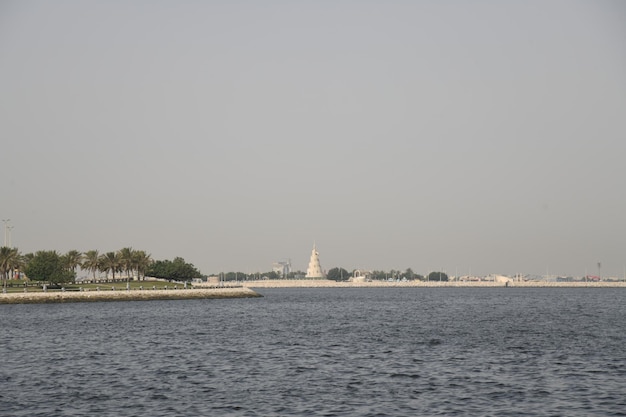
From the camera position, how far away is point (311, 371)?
169ft

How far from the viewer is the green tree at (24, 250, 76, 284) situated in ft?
543

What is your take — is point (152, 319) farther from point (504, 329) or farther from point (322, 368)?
point (322, 368)

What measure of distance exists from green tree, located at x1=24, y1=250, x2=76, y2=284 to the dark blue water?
8084 cm

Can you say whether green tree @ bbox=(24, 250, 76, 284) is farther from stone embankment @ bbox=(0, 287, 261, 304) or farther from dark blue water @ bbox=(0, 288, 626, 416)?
dark blue water @ bbox=(0, 288, 626, 416)

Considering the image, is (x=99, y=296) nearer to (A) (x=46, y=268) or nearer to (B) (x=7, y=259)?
(A) (x=46, y=268)

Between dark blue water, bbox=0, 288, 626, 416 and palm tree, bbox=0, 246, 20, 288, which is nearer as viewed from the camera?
dark blue water, bbox=0, 288, 626, 416

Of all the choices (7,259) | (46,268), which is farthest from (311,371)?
(7,259)

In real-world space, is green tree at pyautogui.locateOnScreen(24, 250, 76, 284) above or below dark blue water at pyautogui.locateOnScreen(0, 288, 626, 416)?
above

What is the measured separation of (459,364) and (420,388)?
1138 centimetres

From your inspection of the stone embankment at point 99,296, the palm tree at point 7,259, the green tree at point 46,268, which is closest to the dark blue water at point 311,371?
the stone embankment at point 99,296

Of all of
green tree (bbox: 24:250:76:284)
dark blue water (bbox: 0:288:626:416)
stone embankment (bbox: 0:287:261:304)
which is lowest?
dark blue water (bbox: 0:288:626:416)

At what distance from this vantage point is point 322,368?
52812 millimetres

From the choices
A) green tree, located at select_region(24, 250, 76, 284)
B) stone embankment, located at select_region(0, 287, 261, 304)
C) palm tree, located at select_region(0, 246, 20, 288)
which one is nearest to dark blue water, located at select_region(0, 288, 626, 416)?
stone embankment, located at select_region(0, 287, 261, 304)

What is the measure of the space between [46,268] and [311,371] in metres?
129
